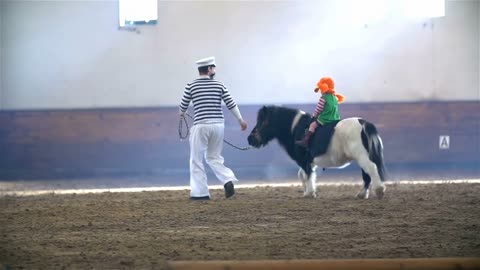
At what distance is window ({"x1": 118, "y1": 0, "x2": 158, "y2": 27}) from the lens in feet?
64.5

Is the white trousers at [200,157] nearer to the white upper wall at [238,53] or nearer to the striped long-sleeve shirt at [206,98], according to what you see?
the striped long-sleeve shirt at [206,98]

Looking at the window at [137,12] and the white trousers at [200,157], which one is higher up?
the window at [137,12]

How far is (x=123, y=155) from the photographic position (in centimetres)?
1969

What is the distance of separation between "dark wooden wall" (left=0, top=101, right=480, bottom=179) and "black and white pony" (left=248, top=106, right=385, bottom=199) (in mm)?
6484

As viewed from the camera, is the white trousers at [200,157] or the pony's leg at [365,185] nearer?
the pony's leg at [365,185]

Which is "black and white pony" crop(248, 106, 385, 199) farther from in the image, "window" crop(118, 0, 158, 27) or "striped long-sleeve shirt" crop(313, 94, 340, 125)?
"window" crop(118, 0, 158, 27)

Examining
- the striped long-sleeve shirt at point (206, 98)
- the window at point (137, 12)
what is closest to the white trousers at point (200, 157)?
the striped long-sleeve shirt at point (206, 98)

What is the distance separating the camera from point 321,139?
12.0m

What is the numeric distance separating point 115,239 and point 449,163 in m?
13.2

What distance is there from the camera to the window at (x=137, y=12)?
1967 centimetres

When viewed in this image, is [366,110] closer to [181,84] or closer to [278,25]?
[278,25]

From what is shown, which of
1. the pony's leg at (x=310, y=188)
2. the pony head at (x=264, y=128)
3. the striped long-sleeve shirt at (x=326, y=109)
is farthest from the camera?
the pony head at (x=264, y=128)

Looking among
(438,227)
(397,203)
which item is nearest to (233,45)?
(397,203)

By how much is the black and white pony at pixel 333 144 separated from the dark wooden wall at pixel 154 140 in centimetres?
648
